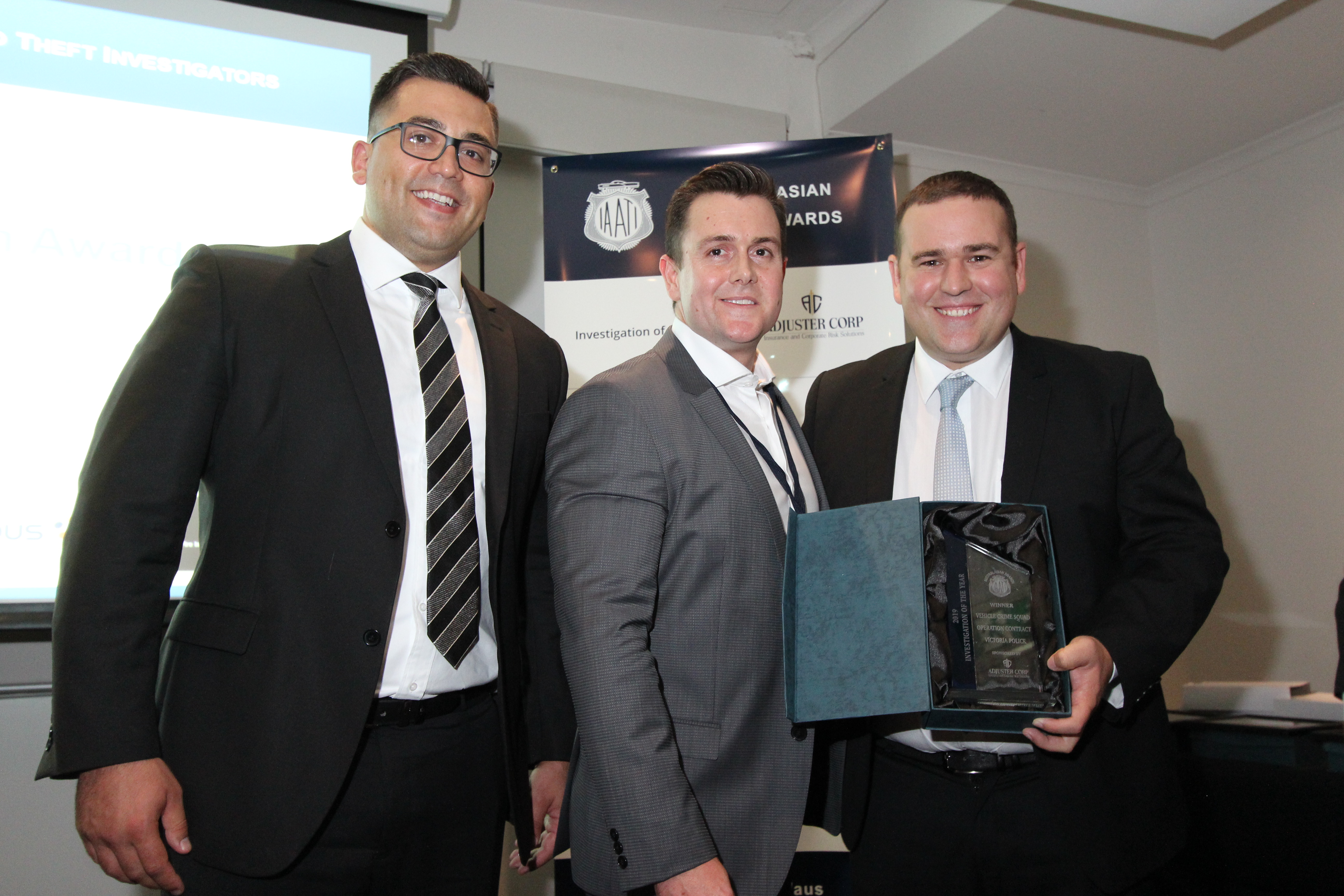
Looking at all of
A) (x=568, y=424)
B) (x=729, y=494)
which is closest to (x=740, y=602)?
(x=729, y=494)

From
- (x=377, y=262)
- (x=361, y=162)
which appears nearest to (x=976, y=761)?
(x=377, y=262)

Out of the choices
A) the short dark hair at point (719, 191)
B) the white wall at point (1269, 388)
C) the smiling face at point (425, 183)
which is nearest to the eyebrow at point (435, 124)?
the smiling face at point (425, 183)

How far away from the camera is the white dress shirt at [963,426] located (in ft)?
6.28

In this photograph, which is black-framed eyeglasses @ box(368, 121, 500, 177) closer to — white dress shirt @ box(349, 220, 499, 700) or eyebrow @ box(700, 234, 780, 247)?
white dress shirt @ box(349, 220, 499, 700)

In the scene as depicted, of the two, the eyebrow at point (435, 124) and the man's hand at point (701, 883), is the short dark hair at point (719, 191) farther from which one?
the man's hand at point (701, 883)

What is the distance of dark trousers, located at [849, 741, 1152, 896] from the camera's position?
171cm

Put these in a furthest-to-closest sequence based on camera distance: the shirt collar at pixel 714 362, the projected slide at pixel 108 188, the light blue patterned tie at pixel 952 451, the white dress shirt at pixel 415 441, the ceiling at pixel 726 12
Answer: the ceiling at pixel 726 12 → the projected slide at pixel 108 188 → the light blue patterned tie at pixel 952 451 → the shirt collar at pixel 714 362 → the white dress shirt at pixel 415 441

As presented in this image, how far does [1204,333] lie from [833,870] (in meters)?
4.13

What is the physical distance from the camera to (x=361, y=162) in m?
1.97

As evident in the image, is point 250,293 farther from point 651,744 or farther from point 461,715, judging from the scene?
point 651,744

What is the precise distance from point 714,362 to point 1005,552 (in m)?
0.66

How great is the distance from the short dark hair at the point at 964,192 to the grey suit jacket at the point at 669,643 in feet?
2.88

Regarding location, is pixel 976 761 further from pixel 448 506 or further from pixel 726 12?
pixel 726 12

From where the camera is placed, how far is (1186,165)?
5332 mm
